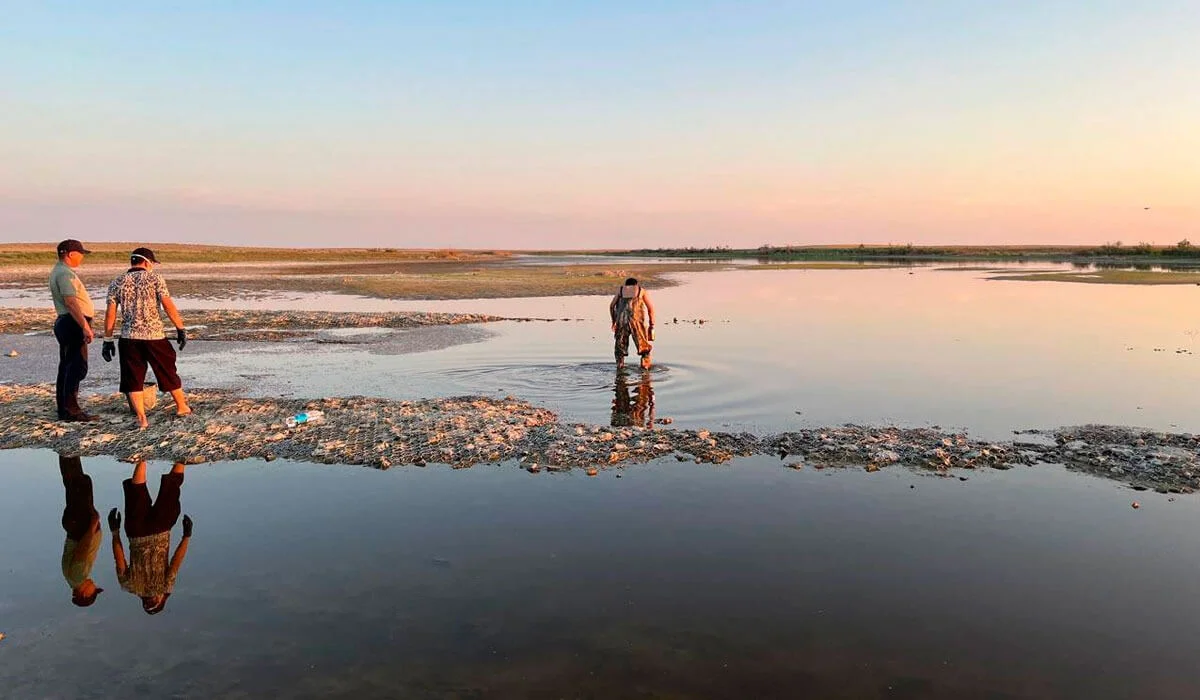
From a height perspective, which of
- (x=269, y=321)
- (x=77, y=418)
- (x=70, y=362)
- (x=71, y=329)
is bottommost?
(x=77, y=418)

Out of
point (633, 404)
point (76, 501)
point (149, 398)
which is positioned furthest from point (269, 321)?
point (76, 501)

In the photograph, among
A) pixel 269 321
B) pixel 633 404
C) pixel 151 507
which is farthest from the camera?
pixel 269 321

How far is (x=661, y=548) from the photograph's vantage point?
7.07 metres

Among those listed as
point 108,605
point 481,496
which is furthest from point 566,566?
point 108,605

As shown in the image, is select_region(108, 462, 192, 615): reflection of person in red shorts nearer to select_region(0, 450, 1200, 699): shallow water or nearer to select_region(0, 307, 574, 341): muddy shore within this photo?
select_region(0, 450, 1200, 699): shallow water

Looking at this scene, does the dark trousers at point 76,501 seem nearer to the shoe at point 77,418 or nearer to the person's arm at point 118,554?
the person's arm at point 118,554

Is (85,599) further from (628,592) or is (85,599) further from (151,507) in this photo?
(628,592)

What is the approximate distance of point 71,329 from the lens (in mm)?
11164

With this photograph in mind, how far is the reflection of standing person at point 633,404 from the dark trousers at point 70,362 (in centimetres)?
783

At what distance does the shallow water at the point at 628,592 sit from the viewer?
4.91 m

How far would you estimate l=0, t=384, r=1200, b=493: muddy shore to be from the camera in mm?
9633

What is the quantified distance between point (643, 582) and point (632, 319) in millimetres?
10430

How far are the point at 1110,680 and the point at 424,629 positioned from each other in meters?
4.53

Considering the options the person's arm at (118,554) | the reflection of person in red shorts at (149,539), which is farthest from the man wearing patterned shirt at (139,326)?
the person's arm at (118,554)
